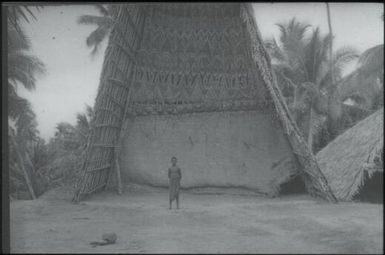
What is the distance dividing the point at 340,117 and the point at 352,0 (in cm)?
600

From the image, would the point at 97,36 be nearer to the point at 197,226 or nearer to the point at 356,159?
the point at 356,159

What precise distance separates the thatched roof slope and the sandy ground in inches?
40.7

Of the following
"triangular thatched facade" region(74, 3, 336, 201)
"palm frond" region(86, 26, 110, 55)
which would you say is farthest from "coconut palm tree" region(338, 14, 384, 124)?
"palm frond" region(86, 26, 110, 55)

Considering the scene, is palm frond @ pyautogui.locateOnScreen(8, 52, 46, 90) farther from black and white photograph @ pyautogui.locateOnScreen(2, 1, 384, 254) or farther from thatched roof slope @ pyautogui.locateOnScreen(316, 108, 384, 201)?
thatched roof slope @ pyautogui.locateOnScreen(316, 108, 384, 201)

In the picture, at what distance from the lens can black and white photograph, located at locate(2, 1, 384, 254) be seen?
4809 mm

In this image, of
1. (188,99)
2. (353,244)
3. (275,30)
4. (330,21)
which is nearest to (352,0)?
(330,21)

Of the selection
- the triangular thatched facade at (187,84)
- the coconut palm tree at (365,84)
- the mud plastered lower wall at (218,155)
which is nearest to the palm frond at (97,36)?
the triangular thatched facade at (187,84)

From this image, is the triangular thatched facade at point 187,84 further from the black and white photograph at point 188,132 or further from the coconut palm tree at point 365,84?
the coconut palm tree at point 365,84

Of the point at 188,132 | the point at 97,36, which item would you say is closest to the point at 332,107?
the point at 188,132

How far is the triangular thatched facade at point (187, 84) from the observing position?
21.1 ft

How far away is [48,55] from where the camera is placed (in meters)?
5.24

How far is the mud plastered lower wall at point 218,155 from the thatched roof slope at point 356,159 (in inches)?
39.7

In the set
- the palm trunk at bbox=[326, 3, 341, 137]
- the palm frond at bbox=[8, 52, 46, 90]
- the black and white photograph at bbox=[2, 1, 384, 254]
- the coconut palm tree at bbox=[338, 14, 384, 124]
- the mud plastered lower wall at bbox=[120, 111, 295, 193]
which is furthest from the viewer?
the palm trunk at bbox=[326, 3, 341, 137]

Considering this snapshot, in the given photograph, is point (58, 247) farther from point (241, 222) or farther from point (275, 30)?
point (275, 30)
